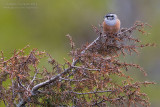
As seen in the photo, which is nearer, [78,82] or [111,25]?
[78,82]

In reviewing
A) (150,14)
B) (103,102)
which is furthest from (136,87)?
(150,14)

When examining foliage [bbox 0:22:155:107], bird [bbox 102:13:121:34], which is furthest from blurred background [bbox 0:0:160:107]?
foliage [bbox 0:22:155:107]

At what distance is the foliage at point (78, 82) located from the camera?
8.22 ft

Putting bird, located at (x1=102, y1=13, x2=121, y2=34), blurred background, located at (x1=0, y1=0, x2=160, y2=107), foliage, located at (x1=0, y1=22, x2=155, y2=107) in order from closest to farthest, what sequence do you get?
foliage, located at (x1=0, y1=22, x2=155, y2=107) → bird, located at (x1=102, y1=13, x2=121, y2=34) → blurred background, located at (x1=0, y1=0, x2=160, y2=107)

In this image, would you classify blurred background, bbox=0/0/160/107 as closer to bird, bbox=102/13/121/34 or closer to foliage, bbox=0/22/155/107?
bird, bbox=102/13/121/34

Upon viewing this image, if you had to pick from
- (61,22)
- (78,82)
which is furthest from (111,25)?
(61,22)

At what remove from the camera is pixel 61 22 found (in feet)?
41.9

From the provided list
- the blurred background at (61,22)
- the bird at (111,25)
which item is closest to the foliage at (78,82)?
the bird at (111,25)

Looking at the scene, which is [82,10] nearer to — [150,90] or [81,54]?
[150,90]

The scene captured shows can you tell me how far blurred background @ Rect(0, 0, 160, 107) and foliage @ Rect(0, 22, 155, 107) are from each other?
8.77 m

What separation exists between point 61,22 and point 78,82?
1031 cm

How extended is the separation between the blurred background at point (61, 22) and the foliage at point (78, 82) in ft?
28.8

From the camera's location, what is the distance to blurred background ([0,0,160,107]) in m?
12.0

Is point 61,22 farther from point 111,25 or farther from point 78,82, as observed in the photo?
point 78,82
